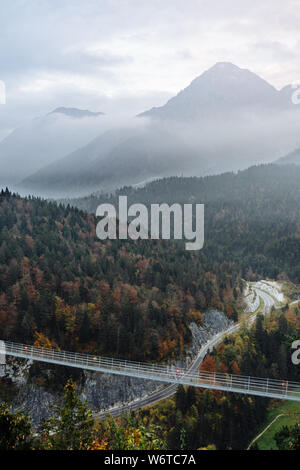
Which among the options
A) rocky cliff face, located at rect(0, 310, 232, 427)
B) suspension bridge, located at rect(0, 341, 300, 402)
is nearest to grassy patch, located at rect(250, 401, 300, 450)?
suspension bridge, located at rect(0, 341, 300, 402)

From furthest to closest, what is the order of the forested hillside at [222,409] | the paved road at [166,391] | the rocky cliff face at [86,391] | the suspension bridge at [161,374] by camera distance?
1. the paved road at [166,391]
2. the rocky cliff face at [86,391]
3. the forested hillside at [222,409]
4. the suspension bridge at [161,374]

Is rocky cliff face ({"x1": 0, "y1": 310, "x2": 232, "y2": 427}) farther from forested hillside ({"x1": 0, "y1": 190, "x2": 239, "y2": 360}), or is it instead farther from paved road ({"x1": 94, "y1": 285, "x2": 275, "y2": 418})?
forested hillside ({"x1": 0, "y1": 190, "x2": 239, "y2": 360})

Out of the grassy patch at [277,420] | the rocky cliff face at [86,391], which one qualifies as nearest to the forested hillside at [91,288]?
the rocky cliff face at [86,391]

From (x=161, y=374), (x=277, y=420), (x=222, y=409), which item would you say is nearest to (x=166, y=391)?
(x=222, y=409)

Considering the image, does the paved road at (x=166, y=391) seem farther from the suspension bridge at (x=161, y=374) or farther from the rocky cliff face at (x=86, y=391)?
the suspension bridge at (x=161, y=374)

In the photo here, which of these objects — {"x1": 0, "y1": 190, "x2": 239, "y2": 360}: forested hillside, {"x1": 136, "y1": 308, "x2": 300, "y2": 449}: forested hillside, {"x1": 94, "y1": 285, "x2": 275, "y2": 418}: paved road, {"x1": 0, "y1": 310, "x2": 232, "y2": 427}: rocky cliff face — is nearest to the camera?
{"x1": 136, "y1": 308, "x2": 300, "y2": 449}: forested hillside

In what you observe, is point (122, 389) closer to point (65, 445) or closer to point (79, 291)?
point (79, 291)

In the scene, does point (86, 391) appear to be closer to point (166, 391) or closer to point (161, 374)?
point (166, 391)

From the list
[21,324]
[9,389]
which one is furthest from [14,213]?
[9,389]
